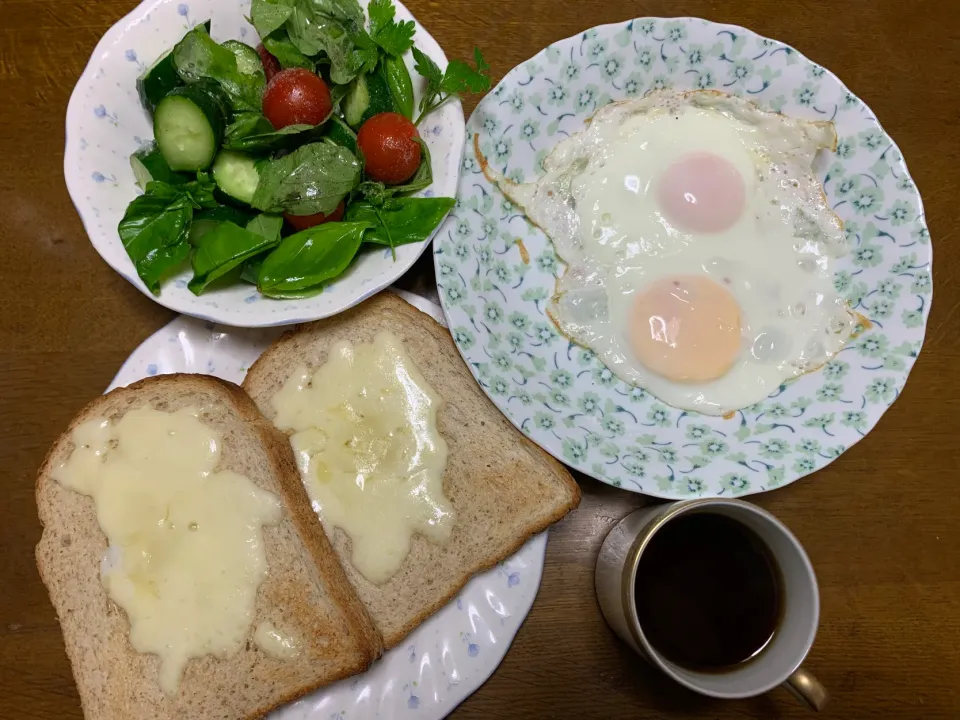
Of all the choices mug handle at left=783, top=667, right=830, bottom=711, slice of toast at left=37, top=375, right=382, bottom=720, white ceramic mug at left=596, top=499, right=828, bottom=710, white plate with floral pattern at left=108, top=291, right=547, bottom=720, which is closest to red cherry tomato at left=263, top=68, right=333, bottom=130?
white plate with floral pattern at left=108, top=291, right=547, bottom=720

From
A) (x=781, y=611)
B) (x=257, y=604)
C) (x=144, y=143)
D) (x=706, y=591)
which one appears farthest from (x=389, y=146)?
(x=781, y=611)

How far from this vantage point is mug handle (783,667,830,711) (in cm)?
150

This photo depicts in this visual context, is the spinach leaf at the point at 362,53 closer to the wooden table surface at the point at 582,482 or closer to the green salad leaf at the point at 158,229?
the wooden table surface at the point at 582,482

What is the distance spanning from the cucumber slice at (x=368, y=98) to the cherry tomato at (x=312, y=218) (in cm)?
27

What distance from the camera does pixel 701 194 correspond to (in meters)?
1.87

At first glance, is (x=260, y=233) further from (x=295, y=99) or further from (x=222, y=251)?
(x=295, y=99)

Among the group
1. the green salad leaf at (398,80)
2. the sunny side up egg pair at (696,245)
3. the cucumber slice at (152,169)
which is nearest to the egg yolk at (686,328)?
the sunny side up egg pair at (696,245)

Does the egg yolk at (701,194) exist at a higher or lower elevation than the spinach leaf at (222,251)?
higher

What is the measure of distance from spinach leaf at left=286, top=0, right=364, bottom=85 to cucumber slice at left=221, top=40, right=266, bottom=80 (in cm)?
14

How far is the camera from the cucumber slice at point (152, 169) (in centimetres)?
165

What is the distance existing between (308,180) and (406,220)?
0.28 metres

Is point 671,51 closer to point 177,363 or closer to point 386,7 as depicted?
point 386,7

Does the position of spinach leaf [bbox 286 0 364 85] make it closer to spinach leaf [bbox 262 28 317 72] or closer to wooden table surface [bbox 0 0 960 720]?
spinach leaf [bbox 262 28 317 72]

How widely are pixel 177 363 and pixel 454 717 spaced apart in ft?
4.55
